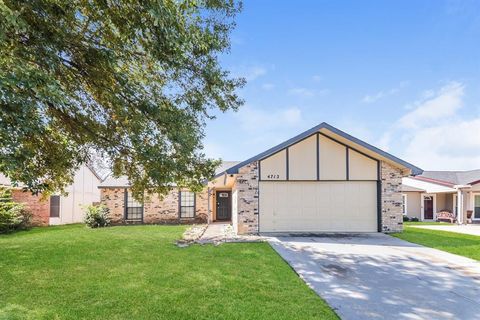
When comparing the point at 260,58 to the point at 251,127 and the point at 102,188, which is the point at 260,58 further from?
the point at 102,188

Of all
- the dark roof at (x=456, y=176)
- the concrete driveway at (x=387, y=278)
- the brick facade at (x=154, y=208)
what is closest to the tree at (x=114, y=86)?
the concrete driveway at (x=387, y=278)

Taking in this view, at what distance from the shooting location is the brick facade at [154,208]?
20781mm

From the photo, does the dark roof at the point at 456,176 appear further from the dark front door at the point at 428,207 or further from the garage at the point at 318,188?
the garage at the point at 318,188

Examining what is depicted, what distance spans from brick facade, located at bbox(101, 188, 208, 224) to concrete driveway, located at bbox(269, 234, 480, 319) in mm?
9912

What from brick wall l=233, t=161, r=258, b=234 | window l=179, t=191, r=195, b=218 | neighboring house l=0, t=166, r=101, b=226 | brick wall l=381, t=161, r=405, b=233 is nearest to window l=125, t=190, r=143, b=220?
window l=179, t=191, r=195, b=218

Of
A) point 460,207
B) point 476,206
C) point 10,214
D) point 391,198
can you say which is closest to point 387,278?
point 391,198

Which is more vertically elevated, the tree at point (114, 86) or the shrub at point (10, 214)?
the tree at point (114, 86)

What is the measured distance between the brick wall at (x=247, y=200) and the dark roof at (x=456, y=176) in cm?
1801

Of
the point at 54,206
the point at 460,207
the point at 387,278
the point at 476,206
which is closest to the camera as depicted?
the point at 387,278

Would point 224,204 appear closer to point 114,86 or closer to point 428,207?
point 114,86

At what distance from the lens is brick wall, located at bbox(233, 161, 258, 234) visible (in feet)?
47.7

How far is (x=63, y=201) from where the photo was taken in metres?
22.6

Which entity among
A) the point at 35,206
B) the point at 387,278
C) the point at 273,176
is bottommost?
the point at 387,278

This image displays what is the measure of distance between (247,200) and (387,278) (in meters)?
7.63
